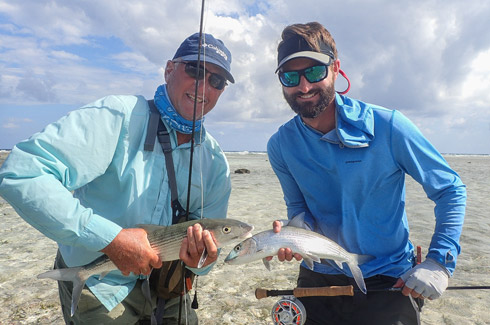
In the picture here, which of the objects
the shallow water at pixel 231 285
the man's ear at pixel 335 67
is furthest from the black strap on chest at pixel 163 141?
the man's ear at pixel 335 67

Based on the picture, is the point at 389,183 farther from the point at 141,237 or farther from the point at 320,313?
the point at 141,237

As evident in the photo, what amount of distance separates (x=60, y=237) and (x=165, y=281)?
1348 millimetres

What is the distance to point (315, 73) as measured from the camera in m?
4.05

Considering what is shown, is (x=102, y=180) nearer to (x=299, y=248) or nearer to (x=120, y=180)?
(x=120, y=180)

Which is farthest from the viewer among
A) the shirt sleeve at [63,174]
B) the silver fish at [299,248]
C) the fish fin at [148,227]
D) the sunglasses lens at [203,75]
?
the sunglasses lens at [203,75]

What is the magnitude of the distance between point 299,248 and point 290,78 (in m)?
1.94

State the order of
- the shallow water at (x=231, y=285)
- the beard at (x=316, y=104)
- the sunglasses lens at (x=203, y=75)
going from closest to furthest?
the sunglasses lens at (x=203, y=75) < the beard at (x=316, y=104) < the shallow water at (x=231, y=285)

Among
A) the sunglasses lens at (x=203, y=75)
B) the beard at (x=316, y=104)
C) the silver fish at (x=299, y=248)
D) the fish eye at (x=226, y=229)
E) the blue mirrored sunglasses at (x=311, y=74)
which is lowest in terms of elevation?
the silver fish at (x=299, y=248)

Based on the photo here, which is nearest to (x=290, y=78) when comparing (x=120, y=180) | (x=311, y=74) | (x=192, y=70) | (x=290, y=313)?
(x=311, y=74)

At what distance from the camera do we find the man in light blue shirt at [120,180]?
2794mm

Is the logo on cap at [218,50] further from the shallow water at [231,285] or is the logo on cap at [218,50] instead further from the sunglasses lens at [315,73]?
the shallow water at [231,285]

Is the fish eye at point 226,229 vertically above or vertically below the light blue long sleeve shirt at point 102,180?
below

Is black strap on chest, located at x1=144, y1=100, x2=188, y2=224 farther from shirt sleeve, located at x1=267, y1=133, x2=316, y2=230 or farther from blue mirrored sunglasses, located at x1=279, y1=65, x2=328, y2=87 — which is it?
blue mirrored sunglasses, located at x1=279, y1=65, x2=328, y2=87

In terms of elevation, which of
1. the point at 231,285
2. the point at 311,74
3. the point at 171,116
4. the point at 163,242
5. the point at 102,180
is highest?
the point at 311,74
